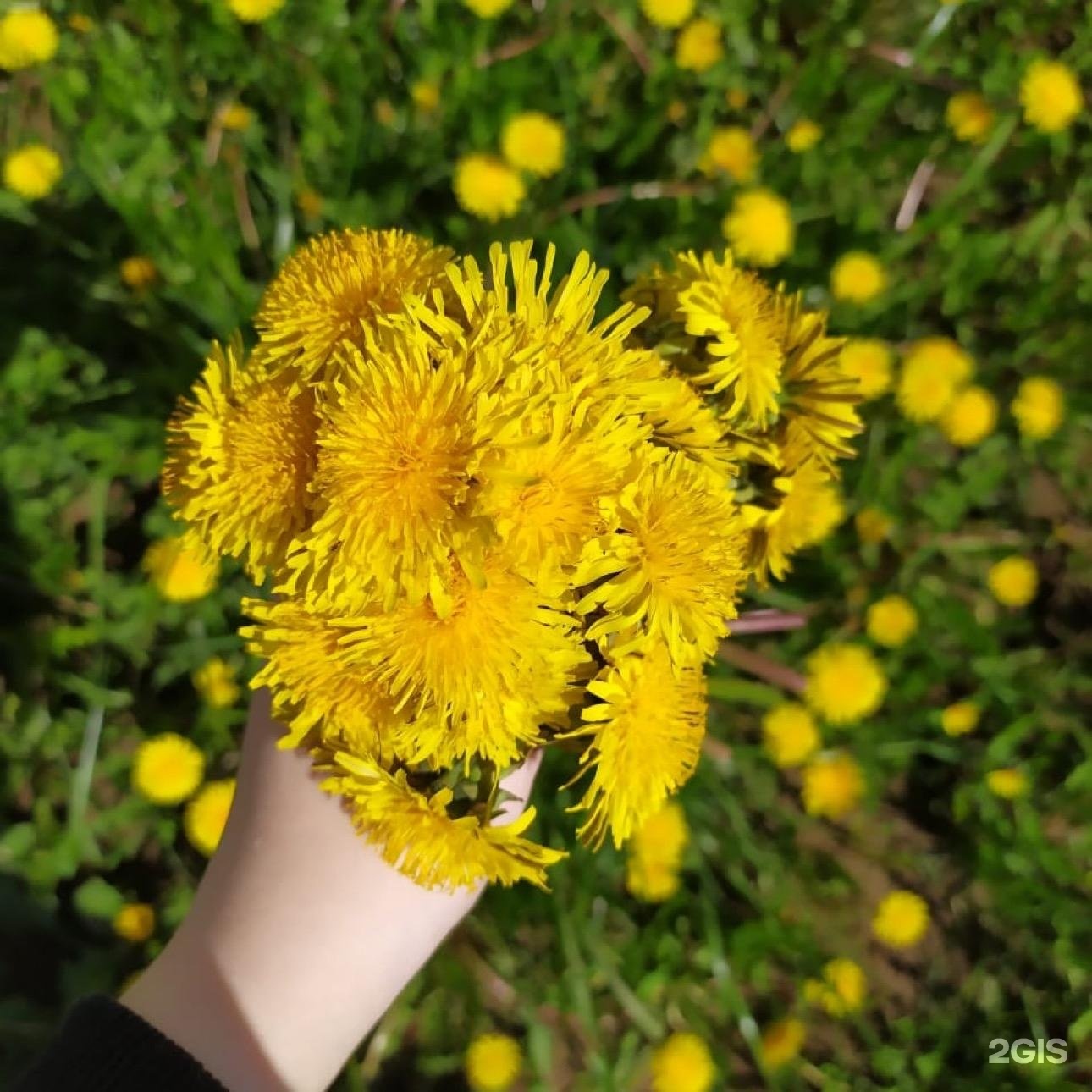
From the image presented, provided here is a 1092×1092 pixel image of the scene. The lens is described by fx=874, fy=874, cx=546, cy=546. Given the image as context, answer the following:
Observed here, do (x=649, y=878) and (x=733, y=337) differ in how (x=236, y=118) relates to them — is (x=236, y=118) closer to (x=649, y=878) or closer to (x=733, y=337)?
(x=733, y=337)

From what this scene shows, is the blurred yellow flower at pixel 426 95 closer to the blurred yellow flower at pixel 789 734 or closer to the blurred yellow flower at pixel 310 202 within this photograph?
the blurred yellow flower at pixel 310 202

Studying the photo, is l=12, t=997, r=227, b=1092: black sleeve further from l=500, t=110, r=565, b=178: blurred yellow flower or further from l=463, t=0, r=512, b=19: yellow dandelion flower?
l=463, t=0, r=512, b=19: yellow dandelion flower

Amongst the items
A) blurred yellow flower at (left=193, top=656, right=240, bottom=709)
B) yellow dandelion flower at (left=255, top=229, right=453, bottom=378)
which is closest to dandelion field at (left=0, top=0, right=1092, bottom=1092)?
blurred yellow flower at (left=193, top=656, right=240, bottom=709)

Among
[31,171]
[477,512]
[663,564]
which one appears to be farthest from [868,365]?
[31,171]

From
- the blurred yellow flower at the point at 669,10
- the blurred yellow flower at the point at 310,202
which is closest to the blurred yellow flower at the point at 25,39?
the blurred yellow flower at the point at 310,202

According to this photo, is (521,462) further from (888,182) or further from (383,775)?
(888,182)

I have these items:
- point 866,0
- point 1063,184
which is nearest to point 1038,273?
point 1063,184
